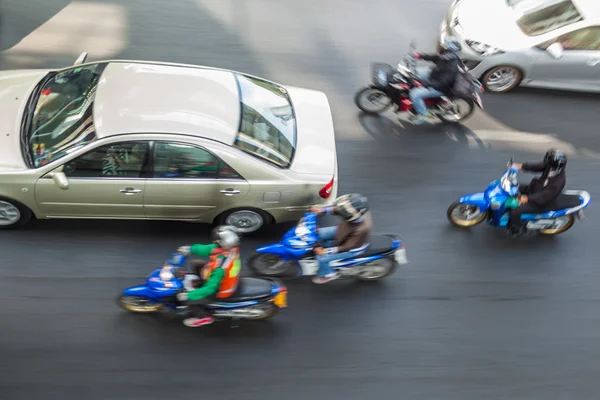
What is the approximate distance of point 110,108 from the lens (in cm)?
644

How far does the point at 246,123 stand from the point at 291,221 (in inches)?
55.4

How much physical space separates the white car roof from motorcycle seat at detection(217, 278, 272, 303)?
164 centimetres

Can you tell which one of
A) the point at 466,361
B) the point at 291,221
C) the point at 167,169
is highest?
the point at 167,169

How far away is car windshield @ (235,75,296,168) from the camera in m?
6.67

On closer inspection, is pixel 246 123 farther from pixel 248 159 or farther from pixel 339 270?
pixel 339 270

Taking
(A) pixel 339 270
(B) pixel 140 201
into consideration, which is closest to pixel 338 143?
(A) pixel 339 270

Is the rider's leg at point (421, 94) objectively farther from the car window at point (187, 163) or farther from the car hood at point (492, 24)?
the car window at point (187, 163)

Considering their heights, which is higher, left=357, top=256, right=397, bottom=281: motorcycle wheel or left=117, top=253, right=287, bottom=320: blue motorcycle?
left=357, top=256, right=397, bottom=281: motorcycle wheel

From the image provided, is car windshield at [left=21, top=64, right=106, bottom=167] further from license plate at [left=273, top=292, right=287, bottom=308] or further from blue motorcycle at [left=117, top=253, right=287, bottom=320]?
license plate at [left=273, top=292, right=287, bottom=308]

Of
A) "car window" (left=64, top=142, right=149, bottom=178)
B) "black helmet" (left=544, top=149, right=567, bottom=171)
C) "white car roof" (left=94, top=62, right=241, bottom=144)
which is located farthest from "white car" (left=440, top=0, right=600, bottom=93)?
"car window" (left=64, top=142, right=149, bottom=178)

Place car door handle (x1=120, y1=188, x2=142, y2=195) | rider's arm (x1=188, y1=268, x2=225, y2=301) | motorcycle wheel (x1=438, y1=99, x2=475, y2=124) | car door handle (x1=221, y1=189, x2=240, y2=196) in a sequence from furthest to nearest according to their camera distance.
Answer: motorcycle wheel (x1=438, y1=99, x2=475, y2=124) → car door handle (x1=221, y1=189, x2=240, y2=196) → car door handle (x1=120, y1=188, x2=142, y2=195) → rider's arm (x1=188, y1=268, x2=225, y2=301)

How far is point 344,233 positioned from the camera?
6.31m

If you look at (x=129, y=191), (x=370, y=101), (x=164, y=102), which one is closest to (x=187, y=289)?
(x=129, y=191)

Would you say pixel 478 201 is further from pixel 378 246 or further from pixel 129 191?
pixel 129 191
